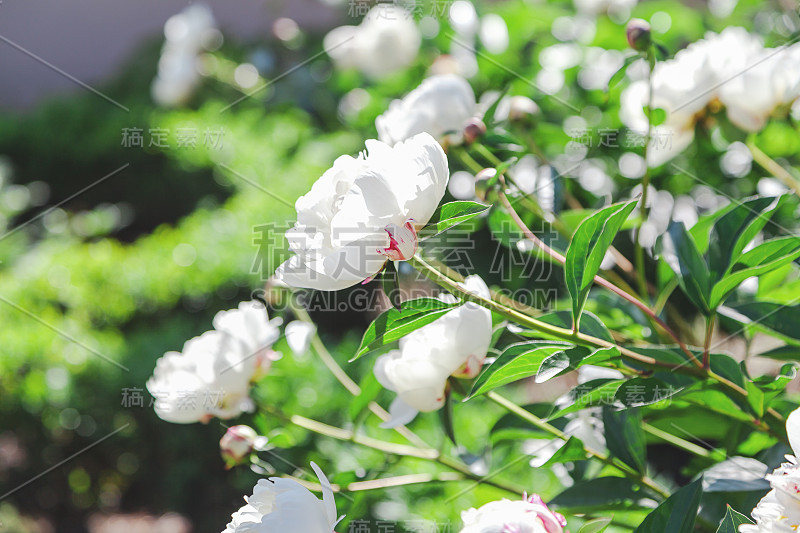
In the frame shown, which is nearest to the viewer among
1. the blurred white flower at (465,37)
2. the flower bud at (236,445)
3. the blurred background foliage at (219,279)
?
the flower bud at (236,445)

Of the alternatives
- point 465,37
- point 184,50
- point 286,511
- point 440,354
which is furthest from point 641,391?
point 184,50

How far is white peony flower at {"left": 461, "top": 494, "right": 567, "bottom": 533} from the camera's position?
41 centimetres

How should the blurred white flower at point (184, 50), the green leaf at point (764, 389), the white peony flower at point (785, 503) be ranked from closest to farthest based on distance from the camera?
1. the white peony flower at point (785, 503)
2. the green leaf at point (764, 389)
3. the blurred white flower at point (184, 50)

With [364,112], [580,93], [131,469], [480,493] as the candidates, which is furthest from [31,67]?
[480,493]

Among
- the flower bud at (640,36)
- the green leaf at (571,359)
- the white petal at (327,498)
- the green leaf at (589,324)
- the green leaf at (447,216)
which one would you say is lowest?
the white petal at (327,498)

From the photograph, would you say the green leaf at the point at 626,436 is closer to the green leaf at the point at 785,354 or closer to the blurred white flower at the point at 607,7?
the green leaf at the point at 785,354

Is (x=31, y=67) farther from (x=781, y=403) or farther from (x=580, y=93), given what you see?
(x=781, y=403)

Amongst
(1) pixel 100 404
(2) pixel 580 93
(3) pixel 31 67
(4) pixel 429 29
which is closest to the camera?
(2) pixel 580 93

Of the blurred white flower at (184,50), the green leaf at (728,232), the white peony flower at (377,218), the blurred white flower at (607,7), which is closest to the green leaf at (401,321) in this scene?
the white peony flower at (377,218)

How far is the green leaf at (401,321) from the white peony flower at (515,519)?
12 cm

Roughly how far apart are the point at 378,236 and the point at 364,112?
44.3 inches

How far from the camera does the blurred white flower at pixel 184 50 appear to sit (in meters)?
2.38

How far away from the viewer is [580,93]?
4.50ft

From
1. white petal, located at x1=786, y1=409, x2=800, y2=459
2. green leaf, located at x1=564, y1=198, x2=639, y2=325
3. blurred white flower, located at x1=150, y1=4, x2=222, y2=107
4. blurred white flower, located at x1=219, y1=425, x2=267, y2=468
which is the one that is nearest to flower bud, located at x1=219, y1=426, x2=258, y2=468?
blurred white flower, located at x1=219, y1=425, x2=267, y2=468
